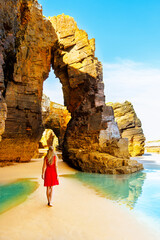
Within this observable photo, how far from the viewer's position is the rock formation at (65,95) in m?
9.42

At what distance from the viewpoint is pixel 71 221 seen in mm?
3180

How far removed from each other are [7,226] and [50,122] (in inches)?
870

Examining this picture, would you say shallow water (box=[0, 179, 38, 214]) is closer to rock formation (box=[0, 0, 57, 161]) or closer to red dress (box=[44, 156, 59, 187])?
red dress (box=[44, 156, 59, 187])

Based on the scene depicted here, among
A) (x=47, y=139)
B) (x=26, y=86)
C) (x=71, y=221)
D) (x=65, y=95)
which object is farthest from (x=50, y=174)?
(x=47, y=139)

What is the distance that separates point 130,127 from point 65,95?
38.6 ft

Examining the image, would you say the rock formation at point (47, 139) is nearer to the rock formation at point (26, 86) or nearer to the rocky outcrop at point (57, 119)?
the rocky outcrop at point (57, 119)

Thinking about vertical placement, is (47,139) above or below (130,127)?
below

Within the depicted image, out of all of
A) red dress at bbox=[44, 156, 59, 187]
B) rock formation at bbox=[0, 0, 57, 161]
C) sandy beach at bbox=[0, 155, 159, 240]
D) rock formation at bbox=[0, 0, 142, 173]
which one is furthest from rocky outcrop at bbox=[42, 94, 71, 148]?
red dress at bbox=[44, 156, 59, 187]

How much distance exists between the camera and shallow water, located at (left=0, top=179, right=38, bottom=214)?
4.05 metres

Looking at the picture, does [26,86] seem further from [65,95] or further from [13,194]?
[13,194]

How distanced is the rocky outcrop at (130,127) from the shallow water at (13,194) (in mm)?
18371

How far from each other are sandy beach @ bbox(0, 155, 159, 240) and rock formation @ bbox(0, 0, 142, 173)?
491 centimetres

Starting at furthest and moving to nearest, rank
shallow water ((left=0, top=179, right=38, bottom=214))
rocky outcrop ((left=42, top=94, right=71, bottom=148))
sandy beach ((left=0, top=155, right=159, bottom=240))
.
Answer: rocky outcrop ((left=42, top=94, right=71, bottom=148)), shallow water ((left=0, top=179, right=38, bottom=214)), sandy beach ((left=0, top=155, right=159, bottom=240))

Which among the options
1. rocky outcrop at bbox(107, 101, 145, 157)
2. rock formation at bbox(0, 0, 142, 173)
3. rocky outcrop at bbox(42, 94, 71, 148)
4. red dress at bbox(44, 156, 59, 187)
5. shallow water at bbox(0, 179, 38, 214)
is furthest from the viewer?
rocky outcrop at bbox(42, 94, 71, 148)
